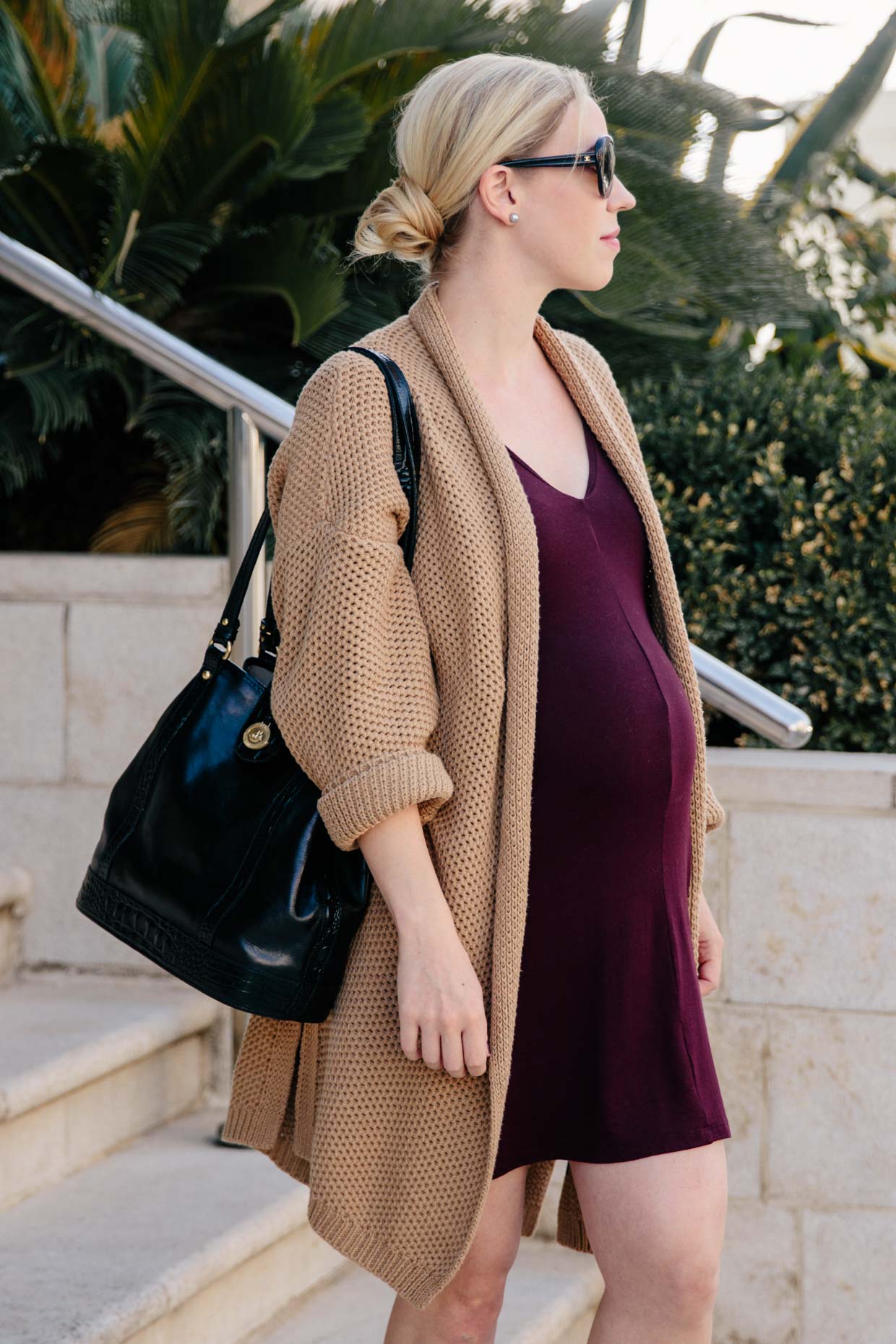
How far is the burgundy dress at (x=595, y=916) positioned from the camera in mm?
1678

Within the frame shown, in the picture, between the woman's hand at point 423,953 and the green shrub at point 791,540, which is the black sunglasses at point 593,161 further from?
the green shrub at point 791,540

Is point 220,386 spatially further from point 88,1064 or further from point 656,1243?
point 656,1243

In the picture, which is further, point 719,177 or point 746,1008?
point 719,177

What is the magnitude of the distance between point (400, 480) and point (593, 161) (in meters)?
0.49

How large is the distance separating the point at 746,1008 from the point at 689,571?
1.03 meters

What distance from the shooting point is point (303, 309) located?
371 centimetres

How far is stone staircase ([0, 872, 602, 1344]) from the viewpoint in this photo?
7.59ft

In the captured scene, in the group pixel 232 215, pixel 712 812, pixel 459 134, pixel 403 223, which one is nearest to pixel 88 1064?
pixel 712 812

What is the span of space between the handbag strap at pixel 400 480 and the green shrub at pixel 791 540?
1.82 meters

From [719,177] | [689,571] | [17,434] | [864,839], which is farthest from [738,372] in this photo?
[17,434]

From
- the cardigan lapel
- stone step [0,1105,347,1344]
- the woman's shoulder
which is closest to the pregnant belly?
the cardigan lapel

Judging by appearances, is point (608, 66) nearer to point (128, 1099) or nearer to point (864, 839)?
point (864, 839)

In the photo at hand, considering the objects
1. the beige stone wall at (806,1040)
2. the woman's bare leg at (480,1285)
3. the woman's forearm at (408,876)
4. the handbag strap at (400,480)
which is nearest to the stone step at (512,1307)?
the beige stone wall at (806,1040)

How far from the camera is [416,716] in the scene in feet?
5.21
